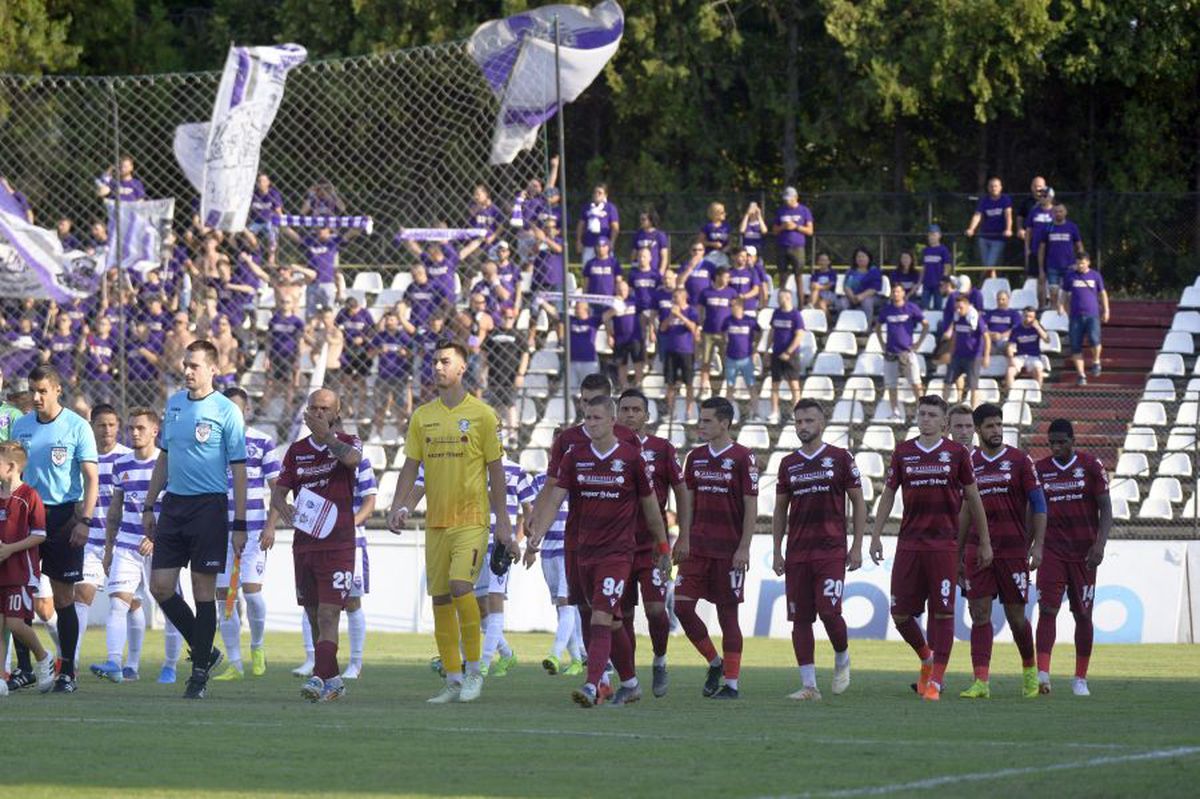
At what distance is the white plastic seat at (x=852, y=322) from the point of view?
27641mm

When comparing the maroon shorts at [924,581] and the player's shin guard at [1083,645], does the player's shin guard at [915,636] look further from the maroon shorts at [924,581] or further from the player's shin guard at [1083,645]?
the player's shin guard at [1083,645]

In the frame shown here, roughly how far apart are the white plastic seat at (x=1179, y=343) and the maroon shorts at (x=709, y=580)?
48.1ft

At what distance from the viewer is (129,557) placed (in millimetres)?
15594

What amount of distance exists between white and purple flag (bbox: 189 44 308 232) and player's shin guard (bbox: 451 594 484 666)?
357 inches

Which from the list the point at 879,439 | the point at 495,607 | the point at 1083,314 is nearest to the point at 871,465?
the point at 879,439

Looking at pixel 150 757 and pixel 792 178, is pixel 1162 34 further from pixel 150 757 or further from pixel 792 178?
pixel 150 757

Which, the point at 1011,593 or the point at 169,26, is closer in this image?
the point at 1011,593

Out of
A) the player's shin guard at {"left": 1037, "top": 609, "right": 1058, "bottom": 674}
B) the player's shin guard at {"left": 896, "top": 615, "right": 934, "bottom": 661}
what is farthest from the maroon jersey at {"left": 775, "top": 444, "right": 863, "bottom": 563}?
the player's shin guard at {"left": 1037, "top": 609, "right": 1058, "bottom": 674}

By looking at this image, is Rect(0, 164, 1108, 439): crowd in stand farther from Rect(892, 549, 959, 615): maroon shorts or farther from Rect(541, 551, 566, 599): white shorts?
Rect(892, 549, 959, 615): maroon shorts

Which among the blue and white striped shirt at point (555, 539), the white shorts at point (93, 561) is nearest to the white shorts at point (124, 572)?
the white shorts at point (93, 561)

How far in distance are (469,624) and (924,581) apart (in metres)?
3.35

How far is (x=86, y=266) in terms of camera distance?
21.3 meters

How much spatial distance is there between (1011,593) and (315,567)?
4.90 m

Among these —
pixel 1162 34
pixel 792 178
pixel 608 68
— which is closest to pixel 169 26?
pixel 608 68
